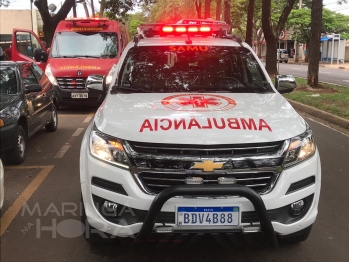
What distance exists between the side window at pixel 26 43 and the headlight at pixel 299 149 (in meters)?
13.0

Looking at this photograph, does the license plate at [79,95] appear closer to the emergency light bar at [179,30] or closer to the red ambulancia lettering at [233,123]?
the emergency light bar at [179,30]

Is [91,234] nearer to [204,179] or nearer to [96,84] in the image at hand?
[204,179]

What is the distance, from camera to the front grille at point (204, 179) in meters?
3.04

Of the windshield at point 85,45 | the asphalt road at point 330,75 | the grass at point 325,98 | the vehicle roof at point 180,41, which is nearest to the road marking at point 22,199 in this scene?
the vehicle roof at point 180,41

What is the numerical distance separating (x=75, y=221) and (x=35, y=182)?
1515mm

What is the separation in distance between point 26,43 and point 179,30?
1155 cm

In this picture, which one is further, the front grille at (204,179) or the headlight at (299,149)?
the headlight at (299,149)

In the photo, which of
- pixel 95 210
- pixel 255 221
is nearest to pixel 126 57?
pixel 95 210

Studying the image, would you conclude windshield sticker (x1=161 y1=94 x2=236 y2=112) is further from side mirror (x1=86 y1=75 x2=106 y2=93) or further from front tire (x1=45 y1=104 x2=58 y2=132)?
front tire (x1=45 y1=104 x2=58 y2=132)

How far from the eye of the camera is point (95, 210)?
10.4 feet

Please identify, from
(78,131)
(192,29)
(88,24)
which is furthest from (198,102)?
(88,24)

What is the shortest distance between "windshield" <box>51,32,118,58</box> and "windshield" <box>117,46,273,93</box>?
7032 millimetres

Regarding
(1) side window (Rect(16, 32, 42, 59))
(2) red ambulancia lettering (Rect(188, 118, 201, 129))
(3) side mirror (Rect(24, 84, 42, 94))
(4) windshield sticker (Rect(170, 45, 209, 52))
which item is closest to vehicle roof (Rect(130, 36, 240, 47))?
(4) windshield sticker (Rect(170, 45, 209, 52))

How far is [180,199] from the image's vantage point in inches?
118
